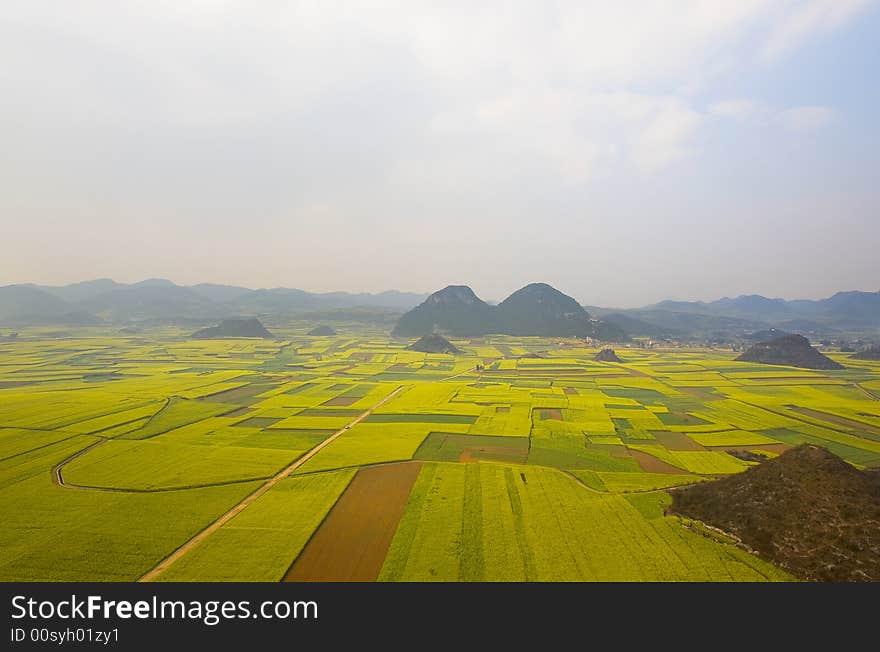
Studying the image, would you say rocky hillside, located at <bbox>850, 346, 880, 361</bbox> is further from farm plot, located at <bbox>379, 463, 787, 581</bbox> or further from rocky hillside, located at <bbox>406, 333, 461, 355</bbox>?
farm plot, located at <bbox>379, 463, 787, 581</bbox>

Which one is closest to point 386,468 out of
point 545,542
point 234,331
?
point 545,542

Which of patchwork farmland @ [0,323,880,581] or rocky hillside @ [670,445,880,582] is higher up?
rocky hillside @ [670,445,880,582]

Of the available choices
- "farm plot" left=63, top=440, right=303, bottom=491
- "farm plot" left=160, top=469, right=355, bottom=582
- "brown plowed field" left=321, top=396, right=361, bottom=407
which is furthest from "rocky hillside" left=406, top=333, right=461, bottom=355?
"farm plot" left=160, top=469, right=355, bottom=582

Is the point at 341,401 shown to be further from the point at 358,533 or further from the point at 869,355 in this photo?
the point at 869,355

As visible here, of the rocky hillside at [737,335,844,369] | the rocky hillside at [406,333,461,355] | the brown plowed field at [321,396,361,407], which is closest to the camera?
the brown plowed field at [321,396,361,407]

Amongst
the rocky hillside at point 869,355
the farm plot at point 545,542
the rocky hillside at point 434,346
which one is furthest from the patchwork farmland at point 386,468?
the rocky hillside at point 434,346

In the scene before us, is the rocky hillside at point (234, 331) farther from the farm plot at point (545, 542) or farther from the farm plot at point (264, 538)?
the farm plot at point (545, 542)

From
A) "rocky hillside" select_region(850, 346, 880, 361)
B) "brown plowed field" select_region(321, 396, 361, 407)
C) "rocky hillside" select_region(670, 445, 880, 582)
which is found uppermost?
"rocky hillside" select_region(850, 346, 880, 361)
